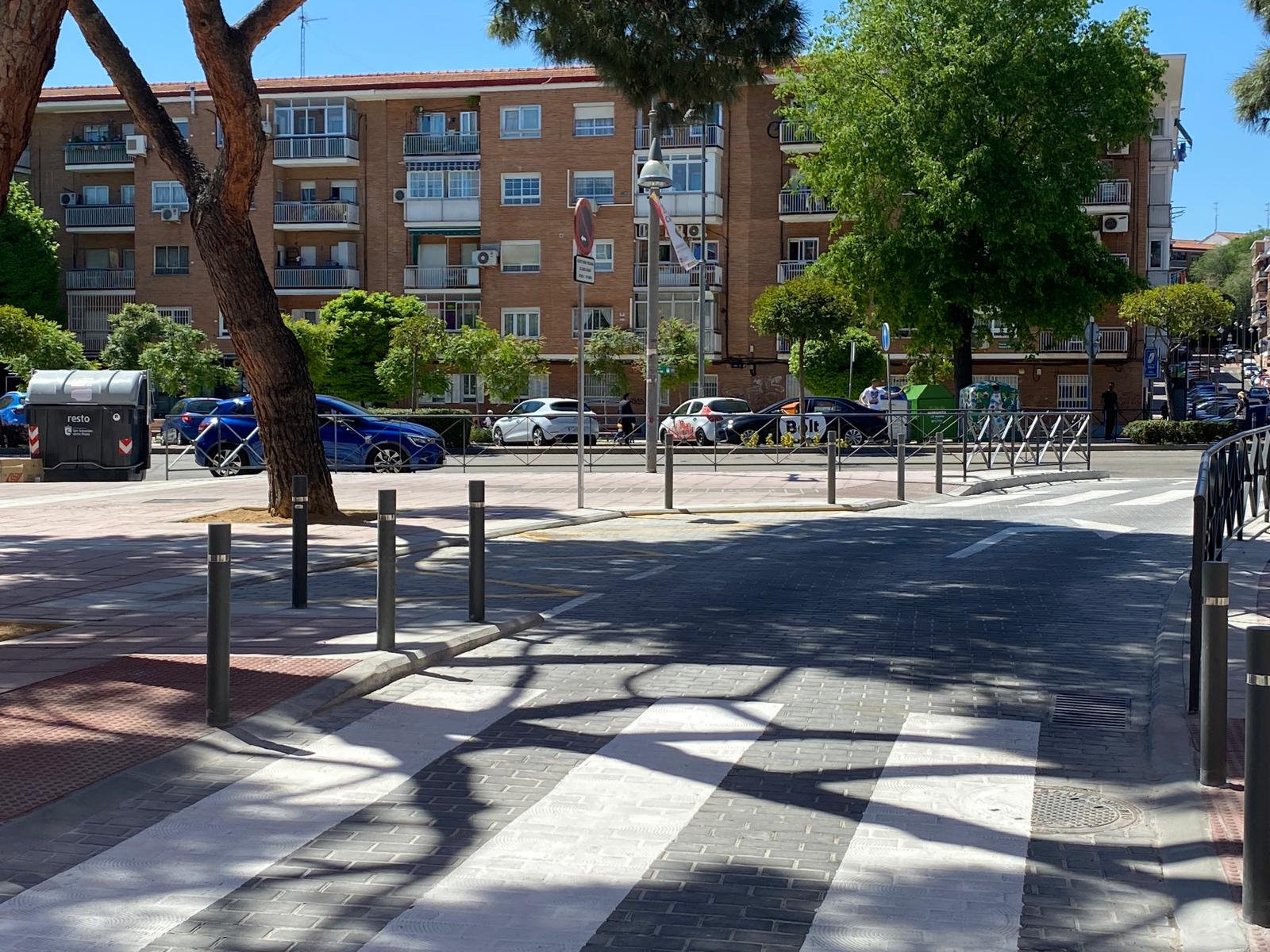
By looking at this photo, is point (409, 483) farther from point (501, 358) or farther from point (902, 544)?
point (501, 358)

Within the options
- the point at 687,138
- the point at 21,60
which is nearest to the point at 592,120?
the point at 687,138

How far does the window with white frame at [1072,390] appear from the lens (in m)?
57.5

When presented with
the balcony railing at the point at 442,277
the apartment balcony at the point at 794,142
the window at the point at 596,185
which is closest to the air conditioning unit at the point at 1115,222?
the apartment balcony at the point at 794,142

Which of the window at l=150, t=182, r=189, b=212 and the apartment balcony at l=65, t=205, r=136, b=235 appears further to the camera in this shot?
the apartment balcony at l=65, t=205, r=136, b=235

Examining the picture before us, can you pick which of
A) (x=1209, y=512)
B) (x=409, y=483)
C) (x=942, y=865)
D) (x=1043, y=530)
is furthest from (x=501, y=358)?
(x=942, y=865)

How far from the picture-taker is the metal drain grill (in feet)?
22.7

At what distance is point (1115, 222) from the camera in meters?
56.8

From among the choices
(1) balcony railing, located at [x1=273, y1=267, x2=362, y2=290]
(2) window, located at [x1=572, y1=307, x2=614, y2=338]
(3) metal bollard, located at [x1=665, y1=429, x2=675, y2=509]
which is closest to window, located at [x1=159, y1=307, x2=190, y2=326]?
(1) balcony railing, located at [x1=273, y1=267, x2=362, y2=290]

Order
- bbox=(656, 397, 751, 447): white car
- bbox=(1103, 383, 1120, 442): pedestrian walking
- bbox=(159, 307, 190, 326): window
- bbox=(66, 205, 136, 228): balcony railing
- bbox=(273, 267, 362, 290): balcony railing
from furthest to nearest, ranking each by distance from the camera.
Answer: bbox=(66, 205, 136, 228): balcony railing → bbox=(159, 307, 190, 326): window → bbox=(273, 267, 362, 290): balcony railing → bbox=(1103, 383, 1120, 442): pedestrian walking → bbox=(656, 397, 751, 447): white car

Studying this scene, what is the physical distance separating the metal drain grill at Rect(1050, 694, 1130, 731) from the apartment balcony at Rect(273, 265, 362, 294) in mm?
53256

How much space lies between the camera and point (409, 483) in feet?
74.0

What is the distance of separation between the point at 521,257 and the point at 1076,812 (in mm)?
54000

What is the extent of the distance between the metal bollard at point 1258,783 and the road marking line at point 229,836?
3.03 meters

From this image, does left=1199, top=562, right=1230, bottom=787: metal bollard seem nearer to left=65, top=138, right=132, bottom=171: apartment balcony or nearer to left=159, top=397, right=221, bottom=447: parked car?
left=159, top=397, right=221, bottom=447: parked car
